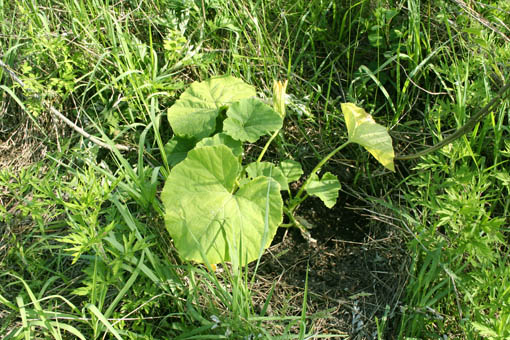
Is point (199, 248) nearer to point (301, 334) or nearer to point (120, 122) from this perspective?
point (301, 334)

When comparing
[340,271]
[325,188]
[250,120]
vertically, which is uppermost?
[250,120]

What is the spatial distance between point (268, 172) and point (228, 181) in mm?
Answer: 188

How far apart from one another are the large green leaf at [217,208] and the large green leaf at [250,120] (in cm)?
17

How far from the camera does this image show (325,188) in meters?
1.84

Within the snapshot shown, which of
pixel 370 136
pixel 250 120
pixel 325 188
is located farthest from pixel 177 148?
pixel 370 136

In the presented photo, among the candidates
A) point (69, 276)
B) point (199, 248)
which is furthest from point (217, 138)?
point (69, 276)

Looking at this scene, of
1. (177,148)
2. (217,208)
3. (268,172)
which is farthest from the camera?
(177,148)

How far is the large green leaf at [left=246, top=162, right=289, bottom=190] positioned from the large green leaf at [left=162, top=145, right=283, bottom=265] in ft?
0.40

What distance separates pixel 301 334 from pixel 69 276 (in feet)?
3.19

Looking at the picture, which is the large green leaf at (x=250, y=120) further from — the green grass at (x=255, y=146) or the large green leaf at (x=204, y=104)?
the green grass at (x=255, y=146)

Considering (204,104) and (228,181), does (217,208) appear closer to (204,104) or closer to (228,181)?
(228,181)

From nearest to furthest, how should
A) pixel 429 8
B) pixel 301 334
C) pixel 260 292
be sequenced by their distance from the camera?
pixel 301 334 → pixel 260 292 → pixel 429 8

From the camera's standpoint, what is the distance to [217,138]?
1.80 meters

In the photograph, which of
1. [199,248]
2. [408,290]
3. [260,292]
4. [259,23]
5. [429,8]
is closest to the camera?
[199,248]
